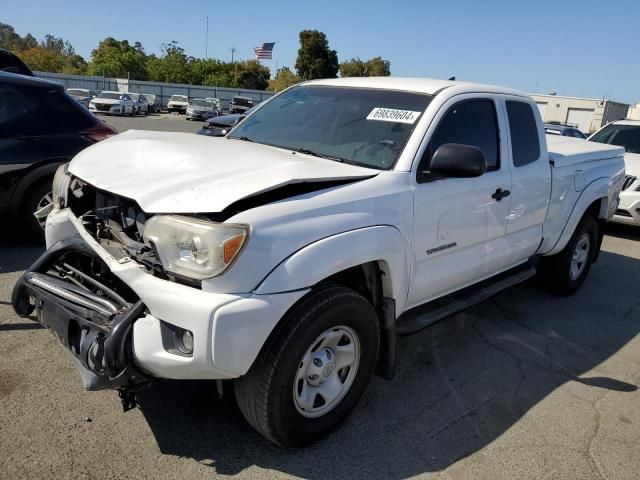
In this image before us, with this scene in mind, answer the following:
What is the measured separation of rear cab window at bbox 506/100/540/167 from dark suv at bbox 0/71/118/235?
13.4 feet

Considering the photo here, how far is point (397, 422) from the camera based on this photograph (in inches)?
124

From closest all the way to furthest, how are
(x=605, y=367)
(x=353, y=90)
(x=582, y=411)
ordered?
(x=582, y=411)
(x=353, y=90)
(x=605, y=367)

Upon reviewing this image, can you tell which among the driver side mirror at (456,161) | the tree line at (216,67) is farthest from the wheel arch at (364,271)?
the tree line at (216,67)

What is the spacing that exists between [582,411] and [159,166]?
2.99 metres

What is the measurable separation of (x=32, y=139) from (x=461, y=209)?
4.21 meters

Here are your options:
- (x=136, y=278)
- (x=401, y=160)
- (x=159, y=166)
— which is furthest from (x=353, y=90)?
(x=136, y=278)

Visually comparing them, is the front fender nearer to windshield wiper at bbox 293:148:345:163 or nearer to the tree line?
windshield wiper at bbox 293:148:345:163

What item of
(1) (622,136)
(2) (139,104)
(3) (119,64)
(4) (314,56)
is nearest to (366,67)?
(4) (314,56)

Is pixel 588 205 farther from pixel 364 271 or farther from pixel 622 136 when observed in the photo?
pixel 622 136

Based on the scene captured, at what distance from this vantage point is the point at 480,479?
2.73 meters

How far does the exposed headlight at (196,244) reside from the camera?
231 centimetres

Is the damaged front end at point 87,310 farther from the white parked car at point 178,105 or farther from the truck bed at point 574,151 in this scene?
the white parked car at point 178,105

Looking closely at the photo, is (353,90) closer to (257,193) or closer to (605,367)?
(257,193)

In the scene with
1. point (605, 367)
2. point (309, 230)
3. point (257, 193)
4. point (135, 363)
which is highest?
point (257, 193)
